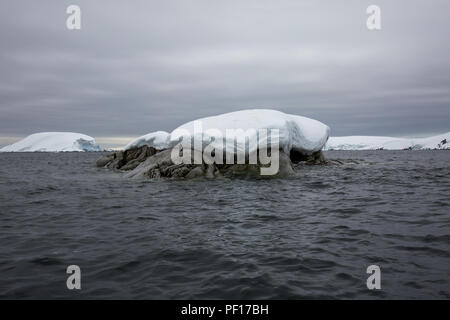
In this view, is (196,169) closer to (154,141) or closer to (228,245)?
(154,141)

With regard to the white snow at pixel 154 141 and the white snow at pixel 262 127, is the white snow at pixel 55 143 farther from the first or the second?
the white snow at pixel 262 127

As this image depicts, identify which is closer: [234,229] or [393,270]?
[393,270]

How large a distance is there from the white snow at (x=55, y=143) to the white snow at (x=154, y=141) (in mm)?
116859

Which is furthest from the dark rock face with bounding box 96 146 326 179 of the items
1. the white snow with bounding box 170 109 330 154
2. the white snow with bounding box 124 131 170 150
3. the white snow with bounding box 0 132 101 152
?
the white snow with bounding box 0 132 101 152

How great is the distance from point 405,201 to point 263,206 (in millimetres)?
4274

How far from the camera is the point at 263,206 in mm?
9383

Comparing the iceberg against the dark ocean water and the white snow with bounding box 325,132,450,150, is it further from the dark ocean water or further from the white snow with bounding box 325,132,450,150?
the white snow with bounding box 325,132,450,150

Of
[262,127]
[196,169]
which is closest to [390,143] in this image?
[262,127]

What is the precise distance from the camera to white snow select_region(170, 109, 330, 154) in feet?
52.0

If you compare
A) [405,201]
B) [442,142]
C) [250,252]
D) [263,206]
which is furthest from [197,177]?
[442,142]

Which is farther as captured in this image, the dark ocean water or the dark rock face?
the dark rock face

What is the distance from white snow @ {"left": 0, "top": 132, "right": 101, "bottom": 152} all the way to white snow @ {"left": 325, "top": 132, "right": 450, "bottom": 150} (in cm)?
11455

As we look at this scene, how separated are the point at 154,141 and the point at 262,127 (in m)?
10.5

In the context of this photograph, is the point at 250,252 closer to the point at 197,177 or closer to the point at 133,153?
the point at 197,177
